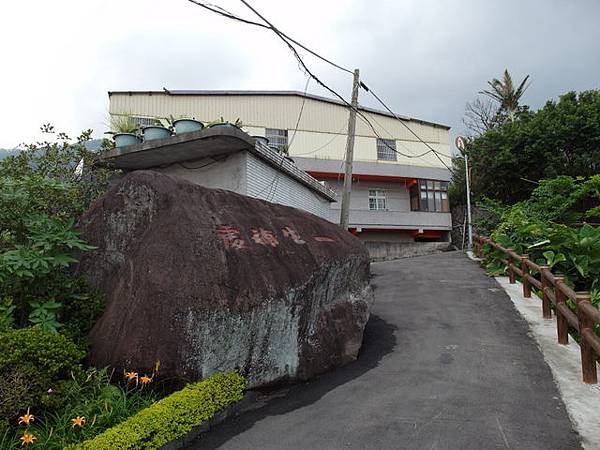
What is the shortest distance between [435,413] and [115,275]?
4.05 meters

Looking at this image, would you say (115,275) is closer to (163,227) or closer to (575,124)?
(163,227)

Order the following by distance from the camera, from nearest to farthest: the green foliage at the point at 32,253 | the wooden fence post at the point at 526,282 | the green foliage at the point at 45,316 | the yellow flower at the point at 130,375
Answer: the yellow flower at the point at 130,375 → the green foliage at the point at 45,316 → the green foliage at the point at 32,253 → the wooden fence post at the point at 526,282

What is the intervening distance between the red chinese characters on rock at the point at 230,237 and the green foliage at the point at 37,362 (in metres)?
2.03

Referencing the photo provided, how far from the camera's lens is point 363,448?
3.75 m

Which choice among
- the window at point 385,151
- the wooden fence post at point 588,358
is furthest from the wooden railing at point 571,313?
the window at point 385,151

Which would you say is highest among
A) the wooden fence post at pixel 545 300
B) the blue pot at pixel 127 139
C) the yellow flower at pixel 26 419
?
the blue pot at pixel 127 139

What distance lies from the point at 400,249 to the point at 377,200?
3.55m

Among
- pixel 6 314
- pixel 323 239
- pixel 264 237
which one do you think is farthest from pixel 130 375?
pixel 323 239

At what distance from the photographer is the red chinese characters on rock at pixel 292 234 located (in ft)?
20.5

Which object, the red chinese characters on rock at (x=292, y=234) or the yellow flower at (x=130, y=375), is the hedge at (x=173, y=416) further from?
the red chinese characters on rock at (x=292, y=234)

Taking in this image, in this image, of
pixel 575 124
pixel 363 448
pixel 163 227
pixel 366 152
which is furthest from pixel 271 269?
pixel 366 152

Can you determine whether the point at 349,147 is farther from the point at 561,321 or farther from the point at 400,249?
the point at 400,249

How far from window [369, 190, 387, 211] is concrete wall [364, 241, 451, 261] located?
→ 8.98ft

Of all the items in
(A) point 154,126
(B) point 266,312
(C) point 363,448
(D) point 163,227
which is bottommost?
(C) point 363,448
